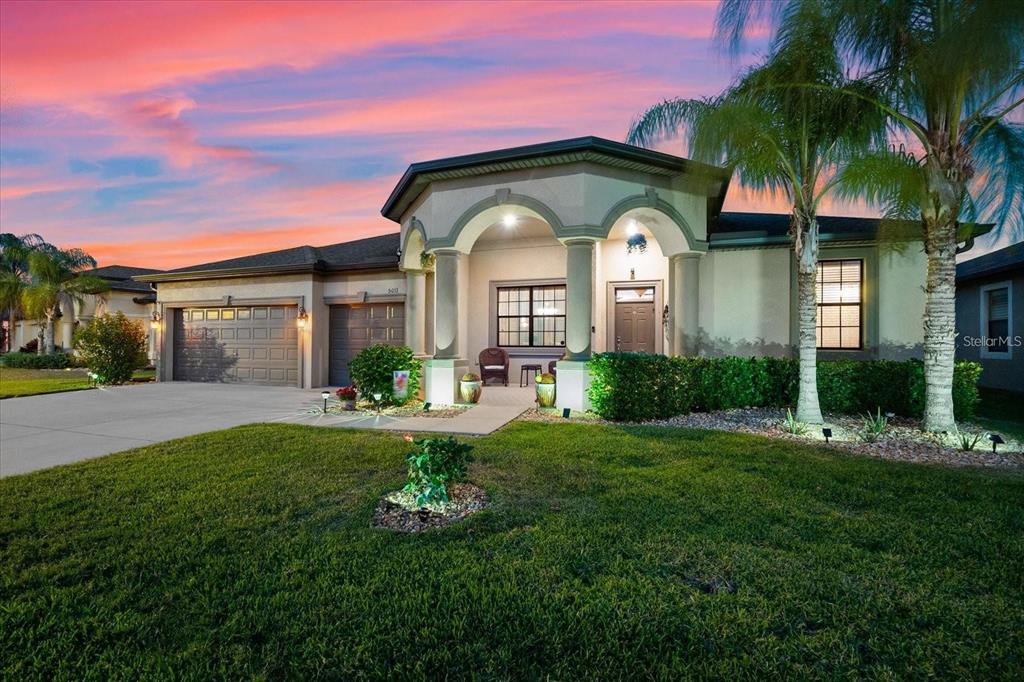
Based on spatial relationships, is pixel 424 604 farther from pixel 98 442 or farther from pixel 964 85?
pixel 964 85

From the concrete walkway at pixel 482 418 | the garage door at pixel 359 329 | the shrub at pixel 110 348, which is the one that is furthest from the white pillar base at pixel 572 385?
the shrub at pixel 110 348

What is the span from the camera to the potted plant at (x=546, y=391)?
8109 mm

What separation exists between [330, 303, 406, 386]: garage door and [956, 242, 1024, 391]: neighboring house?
1355 centimetres

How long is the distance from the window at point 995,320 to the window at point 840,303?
5.25 metres

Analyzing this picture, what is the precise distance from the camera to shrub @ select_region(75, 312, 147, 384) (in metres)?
12.9

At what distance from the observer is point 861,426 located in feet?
22.8

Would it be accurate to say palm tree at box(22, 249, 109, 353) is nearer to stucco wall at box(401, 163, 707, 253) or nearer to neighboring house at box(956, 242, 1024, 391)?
stucco wall at box(401, 163, 707, 253)

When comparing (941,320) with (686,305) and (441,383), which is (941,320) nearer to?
(686,305)

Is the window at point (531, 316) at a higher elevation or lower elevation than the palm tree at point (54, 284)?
lower

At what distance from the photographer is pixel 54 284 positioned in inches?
786

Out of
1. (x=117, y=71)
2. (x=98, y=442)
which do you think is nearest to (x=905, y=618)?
(x=98, y=442)

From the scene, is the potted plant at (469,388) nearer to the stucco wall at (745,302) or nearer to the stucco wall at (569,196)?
the stucco wall at (569,196)

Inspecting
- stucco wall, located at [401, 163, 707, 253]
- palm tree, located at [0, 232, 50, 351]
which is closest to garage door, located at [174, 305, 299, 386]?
stucco wall, located at [401, 163, 707, 253]

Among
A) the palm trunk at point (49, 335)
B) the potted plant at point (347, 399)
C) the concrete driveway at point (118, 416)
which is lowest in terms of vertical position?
the concrete driveway at point (118, 416)
